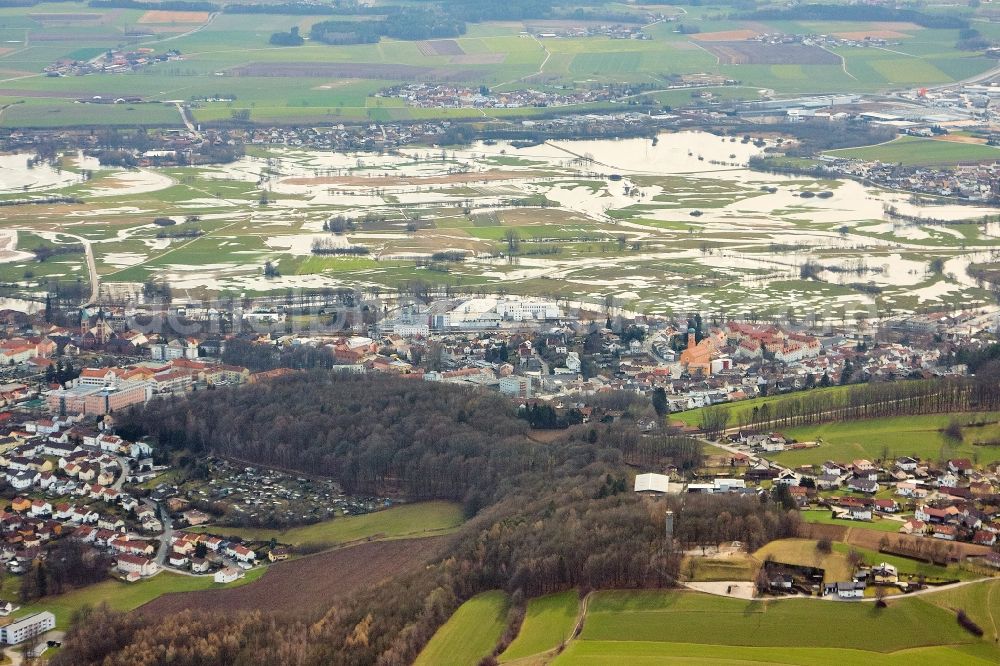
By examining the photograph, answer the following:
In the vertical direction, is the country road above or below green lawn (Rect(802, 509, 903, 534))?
below

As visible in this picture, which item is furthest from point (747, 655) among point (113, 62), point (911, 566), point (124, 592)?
point (113, 62)

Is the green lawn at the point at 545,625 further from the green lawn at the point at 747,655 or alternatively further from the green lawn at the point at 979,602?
the green lawn at the point at 979,602

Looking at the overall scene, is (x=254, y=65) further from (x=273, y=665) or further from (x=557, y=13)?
(x=273, y=665)

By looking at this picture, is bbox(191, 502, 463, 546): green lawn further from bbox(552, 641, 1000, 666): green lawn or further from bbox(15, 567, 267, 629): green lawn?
bbox(552, 641, 1000, 666): green lawn

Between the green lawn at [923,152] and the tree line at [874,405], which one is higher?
the green lawn at [923,152]

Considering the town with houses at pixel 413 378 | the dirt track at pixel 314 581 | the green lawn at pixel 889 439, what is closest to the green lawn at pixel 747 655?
the town with houses at pixel 413 378

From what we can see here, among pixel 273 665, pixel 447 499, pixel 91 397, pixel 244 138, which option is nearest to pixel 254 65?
pixel 244 138

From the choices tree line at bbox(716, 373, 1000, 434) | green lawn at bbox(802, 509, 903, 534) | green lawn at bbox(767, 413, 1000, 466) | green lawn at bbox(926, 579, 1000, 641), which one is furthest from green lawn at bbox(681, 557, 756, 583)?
A: tree line at bbox(716, 373, 1000, 434)
